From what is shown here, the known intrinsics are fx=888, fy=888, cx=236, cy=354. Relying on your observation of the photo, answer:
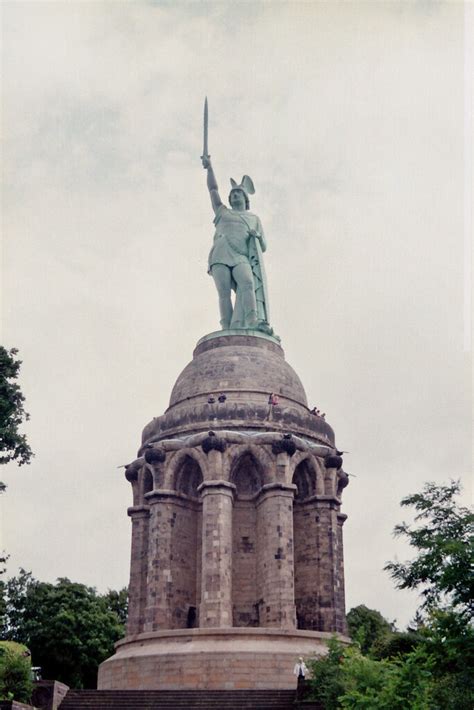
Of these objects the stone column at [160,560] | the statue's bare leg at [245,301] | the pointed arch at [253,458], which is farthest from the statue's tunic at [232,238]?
the stone column at [160,560]

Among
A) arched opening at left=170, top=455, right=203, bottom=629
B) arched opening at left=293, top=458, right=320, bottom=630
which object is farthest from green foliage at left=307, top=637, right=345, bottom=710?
arched opening at left=170, top=455, right=203, bottom=629

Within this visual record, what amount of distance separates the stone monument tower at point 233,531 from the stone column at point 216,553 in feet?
0.14

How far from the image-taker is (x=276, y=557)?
2959 cm

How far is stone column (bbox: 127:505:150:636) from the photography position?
31562 mm

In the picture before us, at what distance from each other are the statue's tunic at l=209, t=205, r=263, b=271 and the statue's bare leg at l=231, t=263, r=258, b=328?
495 mm

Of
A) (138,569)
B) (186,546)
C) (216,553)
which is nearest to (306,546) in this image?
(216,553)

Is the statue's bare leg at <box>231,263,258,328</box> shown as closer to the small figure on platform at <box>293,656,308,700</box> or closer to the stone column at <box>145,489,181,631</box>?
the stone column at <box>145,489,181,631</box>

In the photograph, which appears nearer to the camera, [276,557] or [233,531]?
[276,557]

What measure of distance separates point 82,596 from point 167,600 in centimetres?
1436

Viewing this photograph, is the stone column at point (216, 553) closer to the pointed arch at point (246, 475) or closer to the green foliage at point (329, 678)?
the pointed arch at point (246, 475)

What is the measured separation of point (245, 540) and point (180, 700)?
8109 mm

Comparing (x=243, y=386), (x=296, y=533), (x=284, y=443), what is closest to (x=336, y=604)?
(x=296, y=533)

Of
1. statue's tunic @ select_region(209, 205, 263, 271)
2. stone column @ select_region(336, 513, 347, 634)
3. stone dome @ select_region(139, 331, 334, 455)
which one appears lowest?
stone column @ select_region(336, 513, 347, 634)

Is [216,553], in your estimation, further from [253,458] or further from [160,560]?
[253,458]
